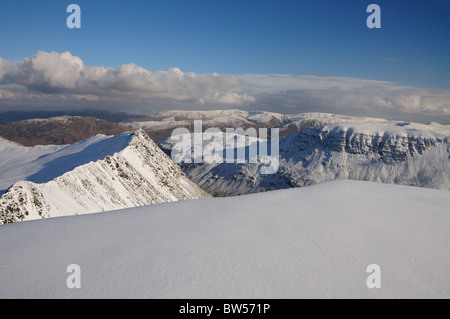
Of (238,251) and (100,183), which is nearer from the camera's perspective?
(238,251)

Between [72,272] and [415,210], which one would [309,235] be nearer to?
[415,210]

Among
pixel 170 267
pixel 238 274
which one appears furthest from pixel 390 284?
pixel 170 267

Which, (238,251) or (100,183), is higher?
(238,251)

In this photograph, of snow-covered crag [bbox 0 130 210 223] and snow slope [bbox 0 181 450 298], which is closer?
snow slope [bbox 0 181 450 298]

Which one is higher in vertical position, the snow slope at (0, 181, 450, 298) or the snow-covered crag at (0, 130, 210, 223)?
the snow slope at (0, 181, 450, 298)
